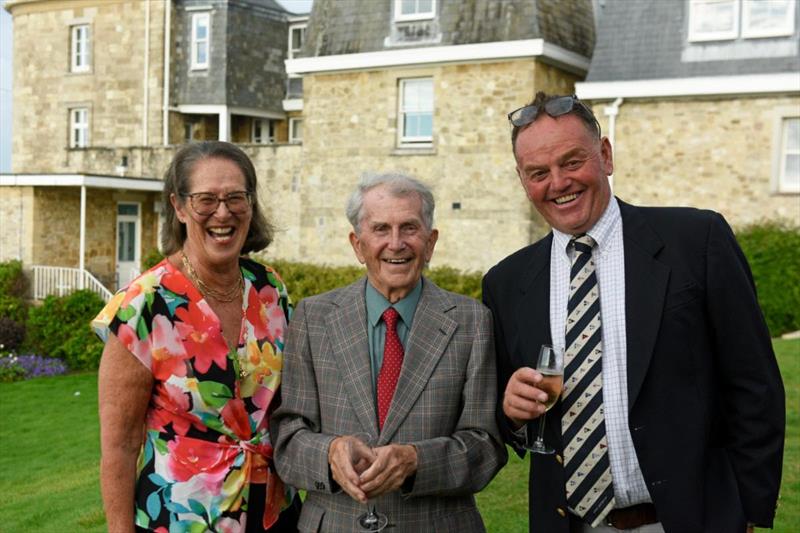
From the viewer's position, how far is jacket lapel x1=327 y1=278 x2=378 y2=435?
3.37 m

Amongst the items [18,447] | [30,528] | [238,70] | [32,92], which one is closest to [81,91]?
[32,92]

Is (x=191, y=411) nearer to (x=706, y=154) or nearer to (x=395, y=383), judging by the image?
(x=395, y=383)

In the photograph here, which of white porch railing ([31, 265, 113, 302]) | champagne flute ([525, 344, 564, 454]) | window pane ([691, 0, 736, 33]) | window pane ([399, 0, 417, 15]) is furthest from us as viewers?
white porch railing ([31, 265, 113, 302])

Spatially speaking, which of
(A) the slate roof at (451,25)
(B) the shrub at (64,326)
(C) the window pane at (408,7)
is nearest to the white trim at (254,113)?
(A) the slate roof at (451,25)

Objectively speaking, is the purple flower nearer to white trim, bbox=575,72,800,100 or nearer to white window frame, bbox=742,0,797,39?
white trim, bbox=575,72,800,100

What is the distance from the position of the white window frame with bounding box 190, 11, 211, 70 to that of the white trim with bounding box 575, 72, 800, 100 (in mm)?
13982

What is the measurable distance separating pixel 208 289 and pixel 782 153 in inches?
647

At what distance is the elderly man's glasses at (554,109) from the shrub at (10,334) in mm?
19854

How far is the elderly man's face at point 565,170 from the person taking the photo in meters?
3.27

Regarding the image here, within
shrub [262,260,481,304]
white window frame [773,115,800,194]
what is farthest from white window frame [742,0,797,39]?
shrub [262,260,481,304]

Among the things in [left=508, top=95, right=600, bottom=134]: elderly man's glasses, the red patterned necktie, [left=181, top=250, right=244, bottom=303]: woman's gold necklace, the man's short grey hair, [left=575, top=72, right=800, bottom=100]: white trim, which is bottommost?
Answer: the red patterned necktie

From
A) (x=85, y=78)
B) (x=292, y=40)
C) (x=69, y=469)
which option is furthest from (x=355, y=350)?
(x=85, y=78)

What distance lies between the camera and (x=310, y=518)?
3449 mm

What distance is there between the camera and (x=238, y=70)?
28.1 meters
